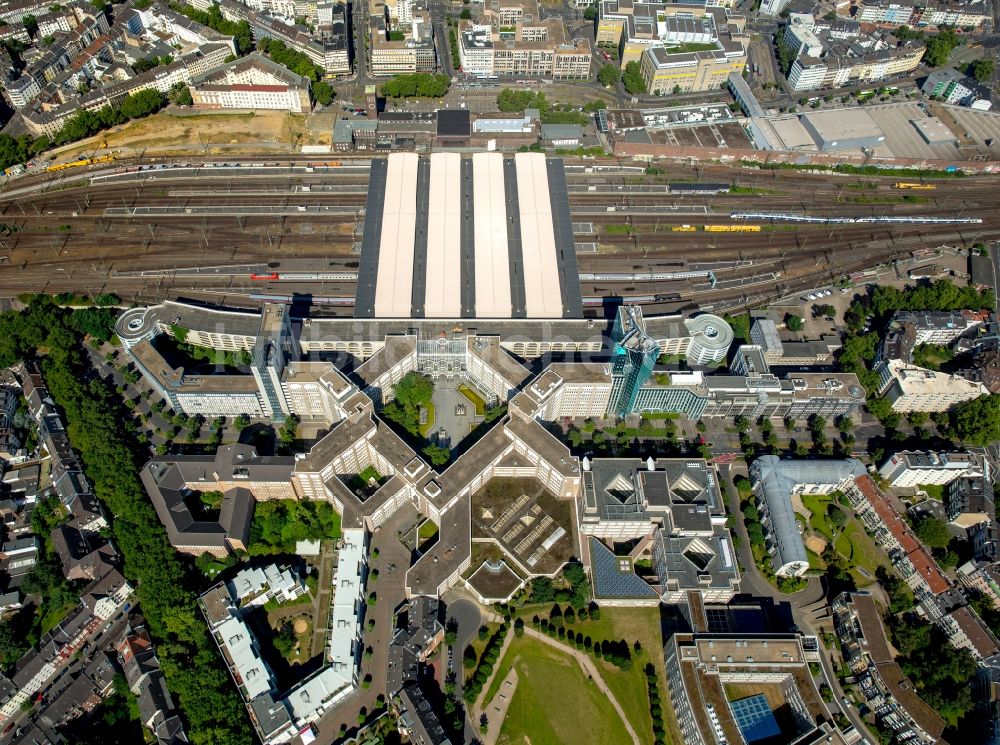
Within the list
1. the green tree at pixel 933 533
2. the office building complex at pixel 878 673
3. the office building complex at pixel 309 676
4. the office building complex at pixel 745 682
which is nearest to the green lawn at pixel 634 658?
the office building complex at pixel 745 682

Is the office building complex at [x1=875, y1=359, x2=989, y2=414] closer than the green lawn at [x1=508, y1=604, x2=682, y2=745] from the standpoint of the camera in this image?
No

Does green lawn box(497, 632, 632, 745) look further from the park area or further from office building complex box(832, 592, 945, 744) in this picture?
the park area

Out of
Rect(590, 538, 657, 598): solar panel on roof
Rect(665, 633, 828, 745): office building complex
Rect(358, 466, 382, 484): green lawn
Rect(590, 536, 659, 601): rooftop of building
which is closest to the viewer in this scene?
Rect(665, 633, 828, 745): office building complex

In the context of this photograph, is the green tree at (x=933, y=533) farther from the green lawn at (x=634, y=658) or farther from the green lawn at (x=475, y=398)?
the green lawn at (x=475, y=398)

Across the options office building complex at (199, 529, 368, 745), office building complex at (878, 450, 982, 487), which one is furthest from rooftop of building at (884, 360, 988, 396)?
office building complex at (199, 529, 368, 745)

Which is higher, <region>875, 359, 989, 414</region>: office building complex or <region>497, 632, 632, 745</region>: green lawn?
<region>875, 359, 989, 414</region>: office building complex

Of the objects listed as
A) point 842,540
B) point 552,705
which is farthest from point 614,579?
point 842,540
